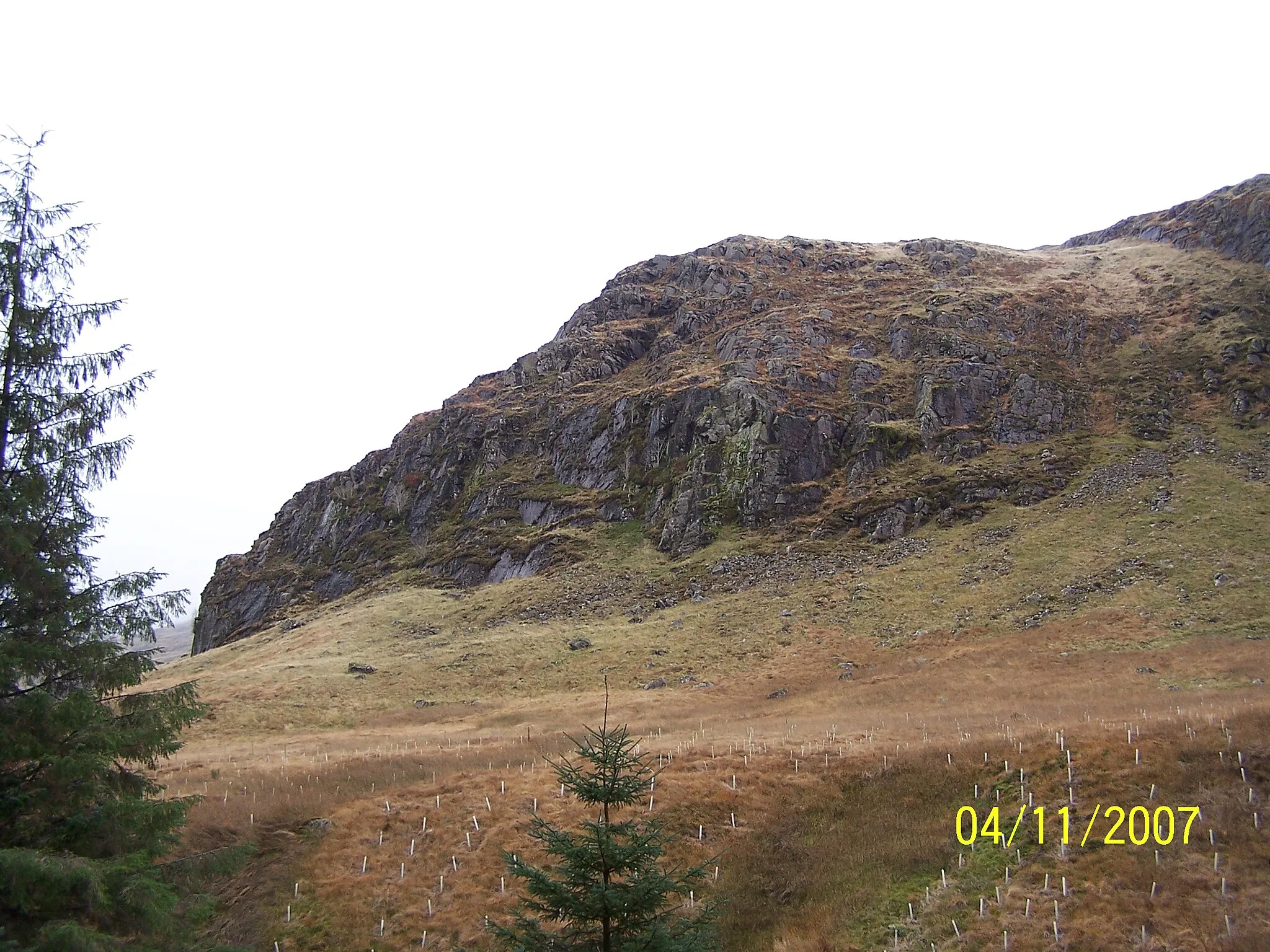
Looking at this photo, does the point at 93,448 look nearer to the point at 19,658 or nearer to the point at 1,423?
the point at 1,423

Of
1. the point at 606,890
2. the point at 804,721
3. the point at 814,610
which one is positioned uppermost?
the point at 606,890

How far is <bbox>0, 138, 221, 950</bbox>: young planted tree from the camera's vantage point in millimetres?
7582

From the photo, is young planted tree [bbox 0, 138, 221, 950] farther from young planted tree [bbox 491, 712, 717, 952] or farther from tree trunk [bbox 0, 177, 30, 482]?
young planted tree [bbox 491, 712, 717, 952]

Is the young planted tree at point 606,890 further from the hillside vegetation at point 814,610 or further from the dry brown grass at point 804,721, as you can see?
the dry brown grass at point 804,721

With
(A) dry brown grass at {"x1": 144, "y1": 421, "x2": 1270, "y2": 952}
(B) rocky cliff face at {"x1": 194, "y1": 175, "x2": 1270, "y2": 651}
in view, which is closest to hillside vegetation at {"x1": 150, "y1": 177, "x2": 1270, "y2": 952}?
(A) dry brown grass at {"x1": 144, "y1": 421, "x2": 1270, "y2": 952}

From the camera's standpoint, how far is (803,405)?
66.9 meters

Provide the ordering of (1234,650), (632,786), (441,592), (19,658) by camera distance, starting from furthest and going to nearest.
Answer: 1. (441,592)
2. (1234,650)
3. (632,786)
4. (19,658)

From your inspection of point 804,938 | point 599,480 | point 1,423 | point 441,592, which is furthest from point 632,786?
point 599,480

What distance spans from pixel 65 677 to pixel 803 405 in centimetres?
6360

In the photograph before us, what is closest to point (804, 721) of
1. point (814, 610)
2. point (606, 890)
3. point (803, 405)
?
point (814, 610)

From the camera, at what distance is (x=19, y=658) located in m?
8.30

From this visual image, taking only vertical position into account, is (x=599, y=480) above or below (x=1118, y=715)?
above

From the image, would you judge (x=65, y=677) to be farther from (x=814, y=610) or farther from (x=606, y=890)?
(x=814, y=610)

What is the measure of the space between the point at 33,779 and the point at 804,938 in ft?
43.4
